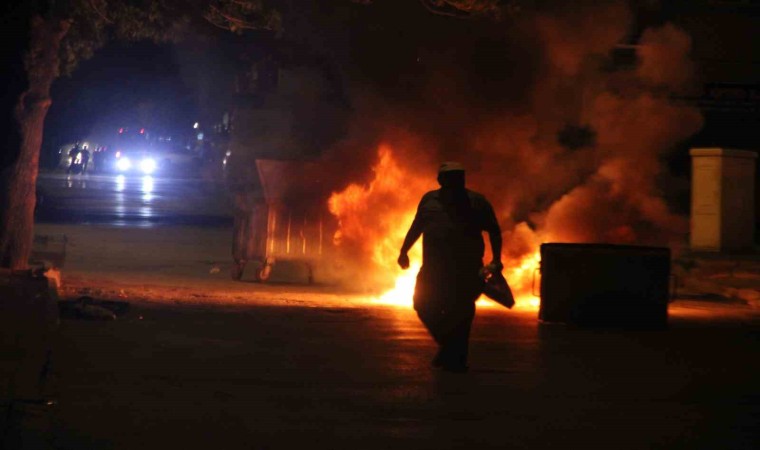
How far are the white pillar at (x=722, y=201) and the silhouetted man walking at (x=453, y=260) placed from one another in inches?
495

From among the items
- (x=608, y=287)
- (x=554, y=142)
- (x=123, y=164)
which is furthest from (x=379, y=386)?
(x=123, y=164)

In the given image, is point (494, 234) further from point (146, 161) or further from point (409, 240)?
point (146, 161)

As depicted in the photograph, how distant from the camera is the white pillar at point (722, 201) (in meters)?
22.2

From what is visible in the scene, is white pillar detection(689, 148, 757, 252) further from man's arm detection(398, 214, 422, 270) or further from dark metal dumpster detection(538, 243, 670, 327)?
man's arm detection(398, 214, 422, 270)

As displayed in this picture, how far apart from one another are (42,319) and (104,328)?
66 centimetres

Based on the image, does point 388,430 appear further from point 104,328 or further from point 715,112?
point 715,112

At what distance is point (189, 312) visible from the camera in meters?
14.1

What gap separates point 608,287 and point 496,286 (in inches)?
136

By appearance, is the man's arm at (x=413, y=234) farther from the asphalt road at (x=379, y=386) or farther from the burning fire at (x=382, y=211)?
the burning fire at (x=382, y=211)

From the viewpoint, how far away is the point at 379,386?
9.70m

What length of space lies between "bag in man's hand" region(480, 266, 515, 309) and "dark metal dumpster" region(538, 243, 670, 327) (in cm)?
313

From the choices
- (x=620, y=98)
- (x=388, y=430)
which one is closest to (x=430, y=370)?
(x=388, y=430)

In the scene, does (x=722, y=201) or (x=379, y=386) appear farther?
(x=722, y=201)

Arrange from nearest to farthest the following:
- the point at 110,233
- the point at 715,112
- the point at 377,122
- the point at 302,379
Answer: the point at 302,379 < the point at 377,122 < the point at 110,233 < the point at 715,112
